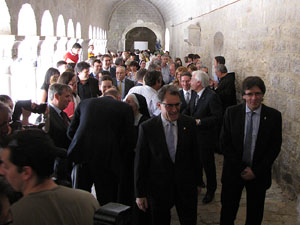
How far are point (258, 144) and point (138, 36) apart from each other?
30.1m

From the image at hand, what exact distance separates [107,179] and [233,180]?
116cm

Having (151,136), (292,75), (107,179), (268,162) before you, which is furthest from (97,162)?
(292,75)

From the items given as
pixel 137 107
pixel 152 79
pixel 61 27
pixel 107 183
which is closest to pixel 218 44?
pixel 61 27

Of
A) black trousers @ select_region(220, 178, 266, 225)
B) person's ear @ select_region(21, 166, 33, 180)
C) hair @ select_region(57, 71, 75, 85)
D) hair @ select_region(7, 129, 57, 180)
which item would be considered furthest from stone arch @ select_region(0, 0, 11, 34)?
person's ear @ select_region(21, 166, 33, 180)

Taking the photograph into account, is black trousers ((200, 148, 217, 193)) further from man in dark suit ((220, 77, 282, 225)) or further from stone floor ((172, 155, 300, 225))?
man in dark suit ((220, 77, 282, 225))

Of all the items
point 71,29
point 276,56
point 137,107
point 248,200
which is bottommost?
point 248,200

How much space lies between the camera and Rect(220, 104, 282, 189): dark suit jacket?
328 cm

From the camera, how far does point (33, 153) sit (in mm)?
1783

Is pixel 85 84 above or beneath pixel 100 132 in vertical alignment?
above

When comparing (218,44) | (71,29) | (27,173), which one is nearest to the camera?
(27,173)

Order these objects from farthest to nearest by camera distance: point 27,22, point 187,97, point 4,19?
point 27,22 < point 4,19 < point 187,97

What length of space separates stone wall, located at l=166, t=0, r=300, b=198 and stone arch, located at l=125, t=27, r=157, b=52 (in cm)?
2434

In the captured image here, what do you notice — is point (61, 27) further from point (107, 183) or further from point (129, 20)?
point (129, 20)

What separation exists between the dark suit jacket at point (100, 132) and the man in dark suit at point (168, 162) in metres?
0.44
